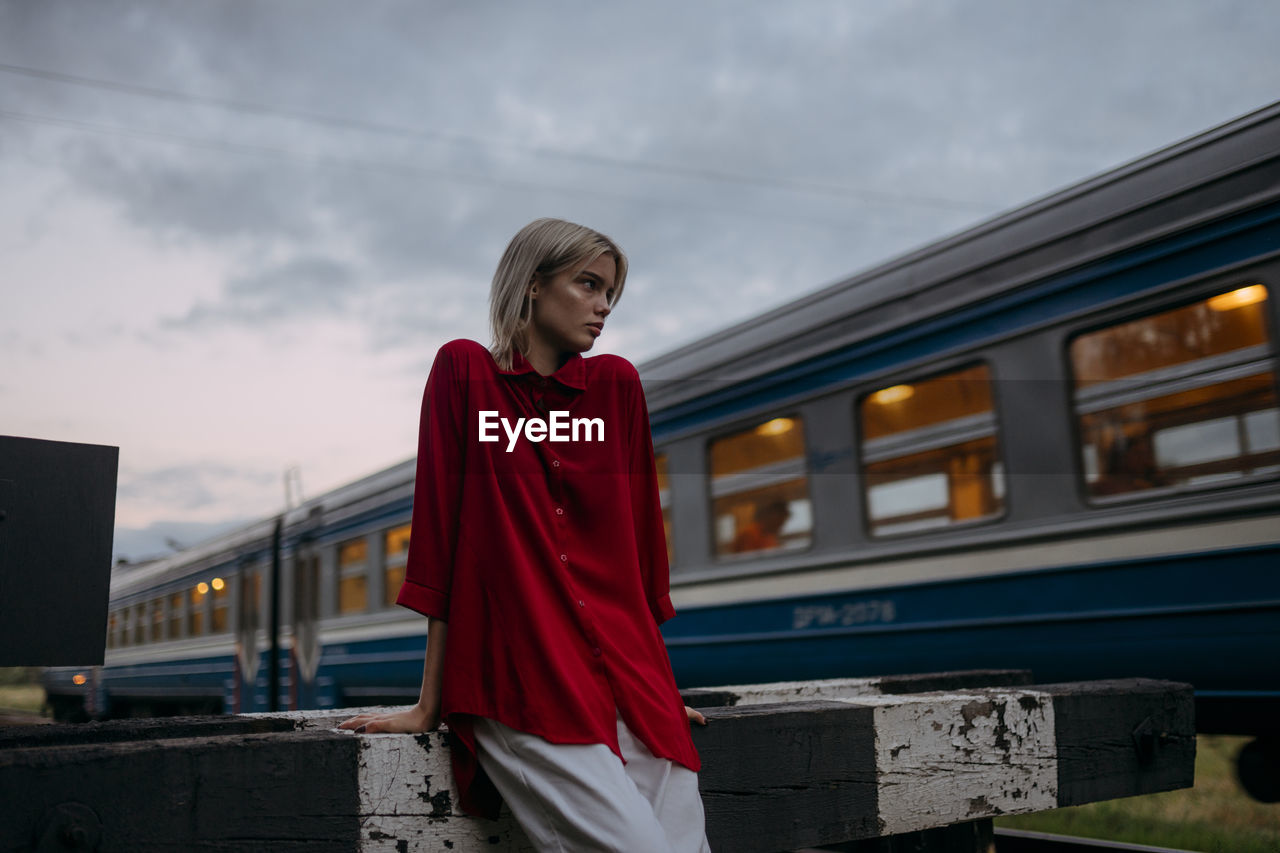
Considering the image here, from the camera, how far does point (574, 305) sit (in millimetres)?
1845

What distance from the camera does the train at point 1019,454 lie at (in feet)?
12.7

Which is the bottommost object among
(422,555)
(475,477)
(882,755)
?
(882,755)

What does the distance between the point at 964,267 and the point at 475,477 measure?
3617mm

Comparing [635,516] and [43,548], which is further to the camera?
[635,516]

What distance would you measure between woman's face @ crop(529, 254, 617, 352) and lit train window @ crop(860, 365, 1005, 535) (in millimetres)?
3182

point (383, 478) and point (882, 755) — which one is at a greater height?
point (383, 478)

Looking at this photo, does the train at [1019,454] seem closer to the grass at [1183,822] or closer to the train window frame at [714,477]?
the train window frame at [714,477]

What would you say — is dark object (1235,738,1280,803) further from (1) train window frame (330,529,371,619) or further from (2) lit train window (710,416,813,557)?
(1) train window frame (330,529,371,619)

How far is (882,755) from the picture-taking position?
1882 millimetres

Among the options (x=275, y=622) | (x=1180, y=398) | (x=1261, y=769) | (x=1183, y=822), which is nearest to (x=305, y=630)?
(x=275, y=622)

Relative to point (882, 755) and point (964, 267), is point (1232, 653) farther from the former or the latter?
point (882, 755)

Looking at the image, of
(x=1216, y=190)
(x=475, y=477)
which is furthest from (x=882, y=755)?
(x=1216, y=190)

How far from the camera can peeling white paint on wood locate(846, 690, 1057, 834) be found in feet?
6.22

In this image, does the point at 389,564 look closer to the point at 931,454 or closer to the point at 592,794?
the point at 931,454
